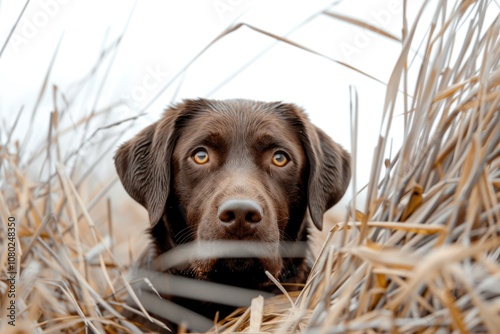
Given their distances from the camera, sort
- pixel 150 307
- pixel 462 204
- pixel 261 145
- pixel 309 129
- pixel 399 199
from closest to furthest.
→ pixel 462 204 → pixel 399 199 → pixel 150 307 → pixel 261 145 → pixel 309 129

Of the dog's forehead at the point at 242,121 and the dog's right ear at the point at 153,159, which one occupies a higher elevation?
the dog's forehead at the point at 242,121

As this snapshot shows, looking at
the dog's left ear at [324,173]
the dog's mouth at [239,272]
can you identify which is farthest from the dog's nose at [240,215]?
the dog's left ear at [324,173]

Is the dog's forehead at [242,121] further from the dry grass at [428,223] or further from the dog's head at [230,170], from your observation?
the dry grass at [428,223]

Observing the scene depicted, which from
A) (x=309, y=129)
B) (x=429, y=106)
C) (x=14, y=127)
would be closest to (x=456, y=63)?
(x=429, y=106)

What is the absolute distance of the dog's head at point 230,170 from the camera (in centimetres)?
293

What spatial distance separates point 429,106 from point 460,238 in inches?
18.3

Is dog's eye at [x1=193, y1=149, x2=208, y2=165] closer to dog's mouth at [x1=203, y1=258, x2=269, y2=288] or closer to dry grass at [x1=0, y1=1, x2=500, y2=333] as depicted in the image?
dog's mouth at [x1=203, y1=258, x2=269, y2=288]

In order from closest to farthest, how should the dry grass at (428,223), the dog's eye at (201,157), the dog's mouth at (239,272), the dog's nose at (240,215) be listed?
the dry grass at (428,223) < the dog's nose at (240,215) < the dog's mouth at (239,272) < the dog's eye at (201,157)

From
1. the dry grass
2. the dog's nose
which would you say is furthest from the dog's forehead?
the dry grass

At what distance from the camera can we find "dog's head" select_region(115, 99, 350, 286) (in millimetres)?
2926

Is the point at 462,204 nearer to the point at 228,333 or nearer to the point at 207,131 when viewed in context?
the point at 228,333

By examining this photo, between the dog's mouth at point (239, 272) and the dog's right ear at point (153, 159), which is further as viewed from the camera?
the dog's right ear at point (153, 159)

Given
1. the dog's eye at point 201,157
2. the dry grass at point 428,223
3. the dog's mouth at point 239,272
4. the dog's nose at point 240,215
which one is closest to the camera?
the dry grass at point 428,223

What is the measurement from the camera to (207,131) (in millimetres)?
3299
